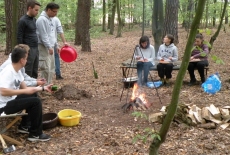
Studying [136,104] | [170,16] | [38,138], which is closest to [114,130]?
[136,104]

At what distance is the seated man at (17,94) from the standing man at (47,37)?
2.06 metres

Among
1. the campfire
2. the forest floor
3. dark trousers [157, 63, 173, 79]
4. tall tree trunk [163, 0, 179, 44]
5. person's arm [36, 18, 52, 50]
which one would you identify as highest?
tall tree trunk [163, 0, 179, 44]

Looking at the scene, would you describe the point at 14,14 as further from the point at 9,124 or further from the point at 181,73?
the point at 181,73

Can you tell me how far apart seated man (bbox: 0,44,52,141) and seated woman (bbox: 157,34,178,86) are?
3.36 m

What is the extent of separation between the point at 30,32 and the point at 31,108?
1.94m

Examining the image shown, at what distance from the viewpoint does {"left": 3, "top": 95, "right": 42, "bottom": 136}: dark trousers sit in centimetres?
367

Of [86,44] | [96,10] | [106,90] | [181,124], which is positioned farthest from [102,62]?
[96,10]

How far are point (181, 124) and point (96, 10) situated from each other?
910 inches

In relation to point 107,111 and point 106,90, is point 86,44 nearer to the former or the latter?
point 106,90

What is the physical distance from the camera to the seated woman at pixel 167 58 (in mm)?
6402

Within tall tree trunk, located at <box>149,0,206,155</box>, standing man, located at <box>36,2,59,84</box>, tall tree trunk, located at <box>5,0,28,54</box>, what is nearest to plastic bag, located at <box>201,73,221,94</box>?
tall tree trunk, located at <box>149,0,206,155</box>

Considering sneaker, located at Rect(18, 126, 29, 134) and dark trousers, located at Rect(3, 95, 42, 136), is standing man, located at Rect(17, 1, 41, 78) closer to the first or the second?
sneaker, located at Rect(18, 126, 29, 134)

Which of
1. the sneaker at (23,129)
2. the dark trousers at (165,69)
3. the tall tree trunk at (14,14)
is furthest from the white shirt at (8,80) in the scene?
the dark trousers at (165,69)

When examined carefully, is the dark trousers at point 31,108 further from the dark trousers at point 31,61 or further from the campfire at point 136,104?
the campfire at point 136,104
